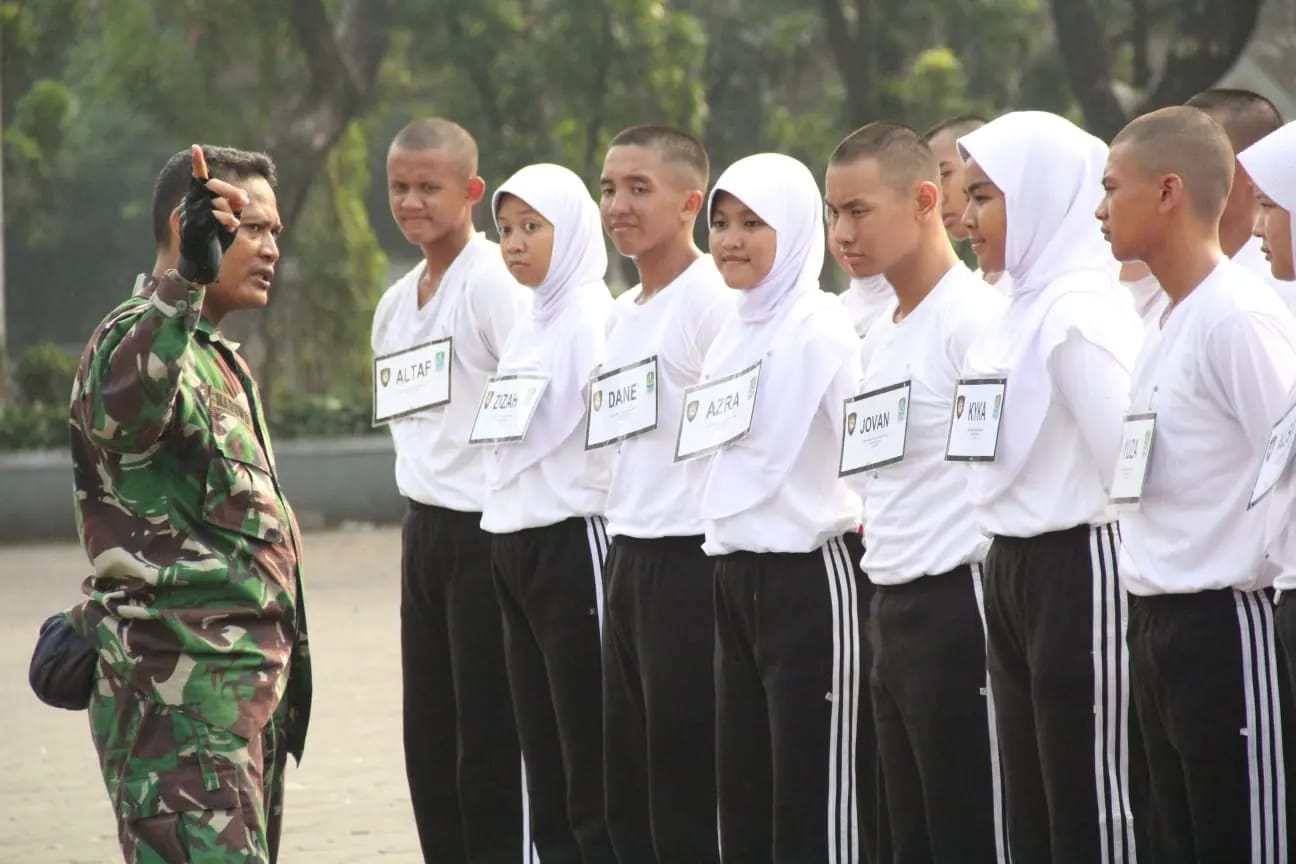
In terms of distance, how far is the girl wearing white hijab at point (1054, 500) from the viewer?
4.98 meters

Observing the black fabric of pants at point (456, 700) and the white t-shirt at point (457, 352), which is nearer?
the black fabric of pants at point (456, 700)

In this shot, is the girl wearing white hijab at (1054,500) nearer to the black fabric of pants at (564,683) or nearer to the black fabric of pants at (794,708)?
the black fabric of pants at (794,708)

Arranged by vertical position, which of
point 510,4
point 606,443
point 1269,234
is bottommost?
point 606,443

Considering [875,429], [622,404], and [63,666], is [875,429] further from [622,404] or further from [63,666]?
[63,666]

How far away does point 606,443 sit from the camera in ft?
20.4

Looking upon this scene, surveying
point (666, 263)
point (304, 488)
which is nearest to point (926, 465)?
point (666, 263)

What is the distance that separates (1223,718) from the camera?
14.9 feet

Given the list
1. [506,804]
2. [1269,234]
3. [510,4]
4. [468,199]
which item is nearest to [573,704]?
[506,804]

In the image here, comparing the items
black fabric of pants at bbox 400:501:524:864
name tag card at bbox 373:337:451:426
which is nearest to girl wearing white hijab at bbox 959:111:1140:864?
black fabric of pants at bbox 400:501:524:864

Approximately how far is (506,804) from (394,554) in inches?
367

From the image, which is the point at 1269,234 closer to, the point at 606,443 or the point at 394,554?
the point at 606,443

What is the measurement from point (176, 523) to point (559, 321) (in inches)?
84.0

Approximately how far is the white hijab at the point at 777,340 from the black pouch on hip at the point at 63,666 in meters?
1.67

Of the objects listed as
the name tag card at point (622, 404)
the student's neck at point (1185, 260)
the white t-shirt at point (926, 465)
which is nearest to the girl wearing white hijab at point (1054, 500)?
the white t-shirt at point (926, 465)
